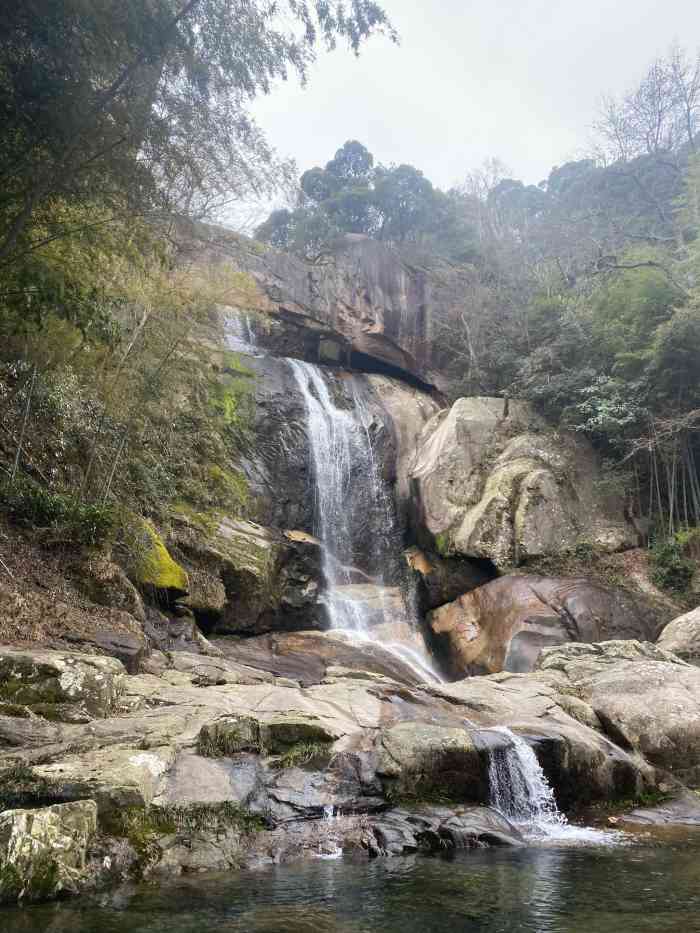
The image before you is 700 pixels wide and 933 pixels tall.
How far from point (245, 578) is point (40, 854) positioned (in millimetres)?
9476

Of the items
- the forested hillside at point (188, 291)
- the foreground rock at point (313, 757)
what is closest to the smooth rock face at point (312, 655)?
the foreground rock at point (313, 757)

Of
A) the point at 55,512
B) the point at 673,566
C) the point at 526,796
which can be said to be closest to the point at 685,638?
the point at 673,566

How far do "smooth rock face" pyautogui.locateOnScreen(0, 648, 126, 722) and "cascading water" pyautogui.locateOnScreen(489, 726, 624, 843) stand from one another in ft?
12.9

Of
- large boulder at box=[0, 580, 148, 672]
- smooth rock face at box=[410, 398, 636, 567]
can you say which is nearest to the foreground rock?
large boulder at box=[0, 580, 148, 672]

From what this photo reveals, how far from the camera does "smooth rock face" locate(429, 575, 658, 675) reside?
1342 cm

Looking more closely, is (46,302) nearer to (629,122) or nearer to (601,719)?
(601,719)

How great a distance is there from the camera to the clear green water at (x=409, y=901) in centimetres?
341

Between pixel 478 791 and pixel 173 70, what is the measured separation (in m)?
7.52

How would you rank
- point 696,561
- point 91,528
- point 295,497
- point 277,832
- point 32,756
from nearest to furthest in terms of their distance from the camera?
point 32,756 → point 277,832 → point 91,528 → point 696,561 → point 295,497

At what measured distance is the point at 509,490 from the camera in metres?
16.3

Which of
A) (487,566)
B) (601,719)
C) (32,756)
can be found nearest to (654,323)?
(487,566)

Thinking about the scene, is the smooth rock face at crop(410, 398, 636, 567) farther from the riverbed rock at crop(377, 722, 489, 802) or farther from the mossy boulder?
the riverbed rock at crop(377, 722, 489, 802)

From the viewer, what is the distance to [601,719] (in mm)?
8398

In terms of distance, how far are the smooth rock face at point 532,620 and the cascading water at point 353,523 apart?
119 centimetres
